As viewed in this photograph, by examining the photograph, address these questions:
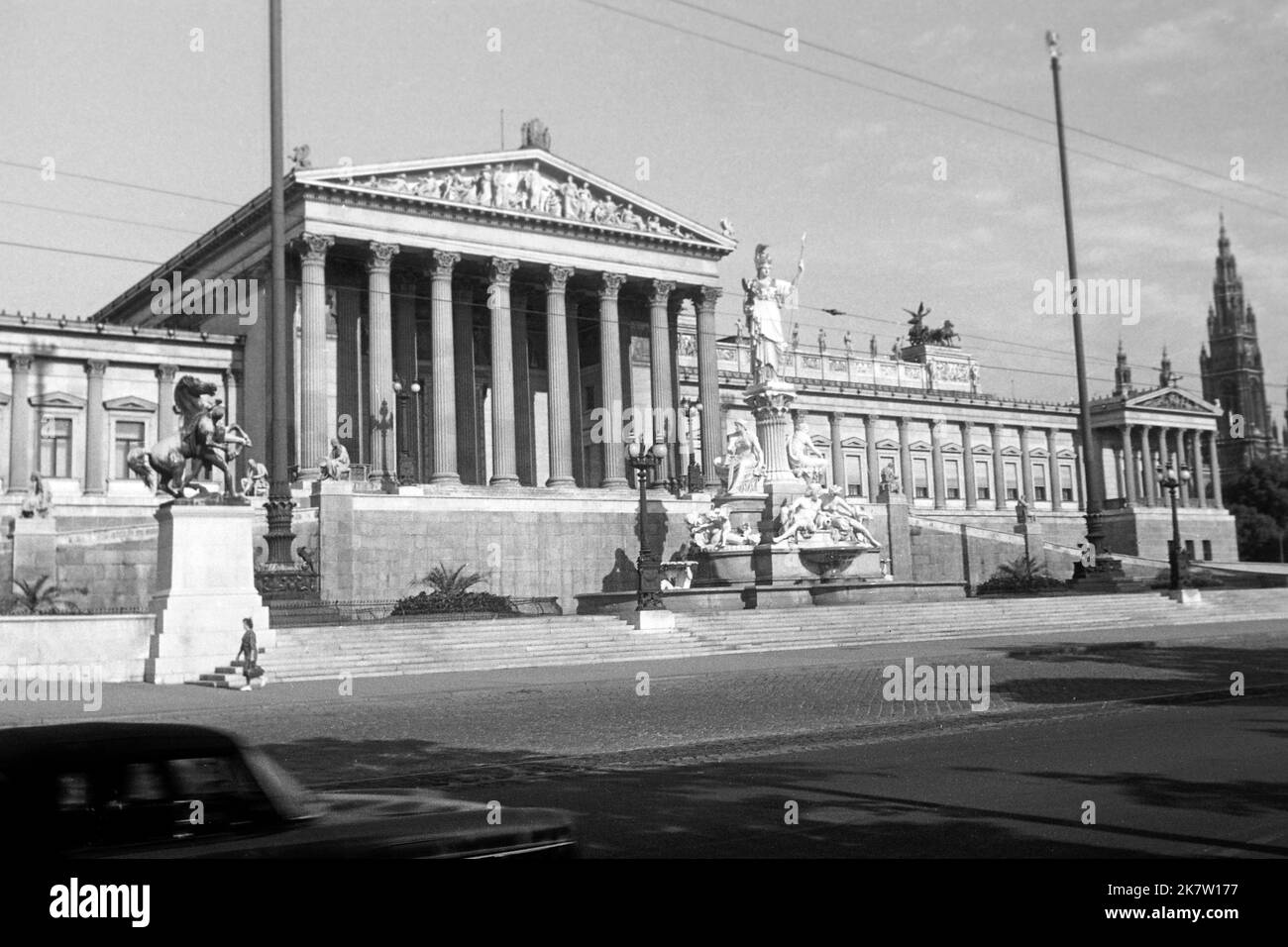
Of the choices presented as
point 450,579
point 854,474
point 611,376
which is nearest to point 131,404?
point 611,376

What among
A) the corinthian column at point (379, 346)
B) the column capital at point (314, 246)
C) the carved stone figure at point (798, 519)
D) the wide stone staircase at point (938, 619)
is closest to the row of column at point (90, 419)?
the corinthian column at point (379, 346)

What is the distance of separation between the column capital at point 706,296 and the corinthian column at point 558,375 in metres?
7.54

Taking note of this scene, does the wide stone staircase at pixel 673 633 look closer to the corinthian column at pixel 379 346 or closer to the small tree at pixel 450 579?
the small tree at pixel 450 579

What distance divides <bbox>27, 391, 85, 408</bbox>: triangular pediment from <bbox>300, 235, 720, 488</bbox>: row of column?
13848 mm

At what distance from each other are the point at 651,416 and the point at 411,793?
190 feet

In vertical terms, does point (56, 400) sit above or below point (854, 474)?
above

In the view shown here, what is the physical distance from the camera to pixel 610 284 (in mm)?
60688

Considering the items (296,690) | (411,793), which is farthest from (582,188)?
(411,793)

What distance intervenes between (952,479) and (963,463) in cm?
162

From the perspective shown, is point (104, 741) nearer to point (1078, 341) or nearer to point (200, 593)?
point (200, 593)

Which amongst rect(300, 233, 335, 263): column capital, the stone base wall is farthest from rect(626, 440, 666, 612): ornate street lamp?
rect(300, 233, 335, 263): column capital

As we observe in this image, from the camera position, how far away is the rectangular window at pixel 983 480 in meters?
99.9

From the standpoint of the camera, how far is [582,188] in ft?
200
